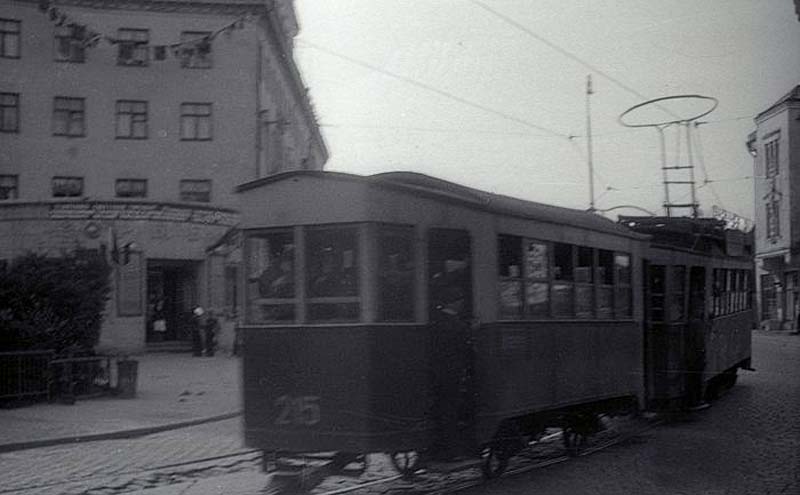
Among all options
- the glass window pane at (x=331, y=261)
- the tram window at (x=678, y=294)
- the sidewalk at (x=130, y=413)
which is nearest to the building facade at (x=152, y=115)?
the sidewalk at (x=130, y=413)

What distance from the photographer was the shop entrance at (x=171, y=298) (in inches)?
1302

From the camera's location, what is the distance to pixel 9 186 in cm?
3559

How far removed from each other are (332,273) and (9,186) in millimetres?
30143

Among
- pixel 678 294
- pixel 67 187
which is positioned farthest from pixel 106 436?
pixel 67 187

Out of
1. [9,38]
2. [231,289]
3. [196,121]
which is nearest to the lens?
[231,289]

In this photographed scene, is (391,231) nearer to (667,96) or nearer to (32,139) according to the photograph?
(667,96)

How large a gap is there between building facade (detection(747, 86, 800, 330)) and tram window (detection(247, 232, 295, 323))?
1952 cm

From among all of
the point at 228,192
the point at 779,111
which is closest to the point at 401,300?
the point at 779,111

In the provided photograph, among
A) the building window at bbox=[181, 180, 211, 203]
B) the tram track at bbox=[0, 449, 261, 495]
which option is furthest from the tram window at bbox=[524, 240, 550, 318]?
the building window at bbox=[181, 180, 211, 203]

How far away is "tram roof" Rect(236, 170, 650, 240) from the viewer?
8867 mm

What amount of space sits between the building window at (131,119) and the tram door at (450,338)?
29030 mm

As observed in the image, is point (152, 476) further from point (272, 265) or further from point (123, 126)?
point (123, 126)

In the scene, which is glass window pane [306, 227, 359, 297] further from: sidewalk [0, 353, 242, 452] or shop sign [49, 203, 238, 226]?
shop sign [49, 203, 238, 226]

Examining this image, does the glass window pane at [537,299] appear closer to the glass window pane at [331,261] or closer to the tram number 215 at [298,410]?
the glass window pane at [331,261]
